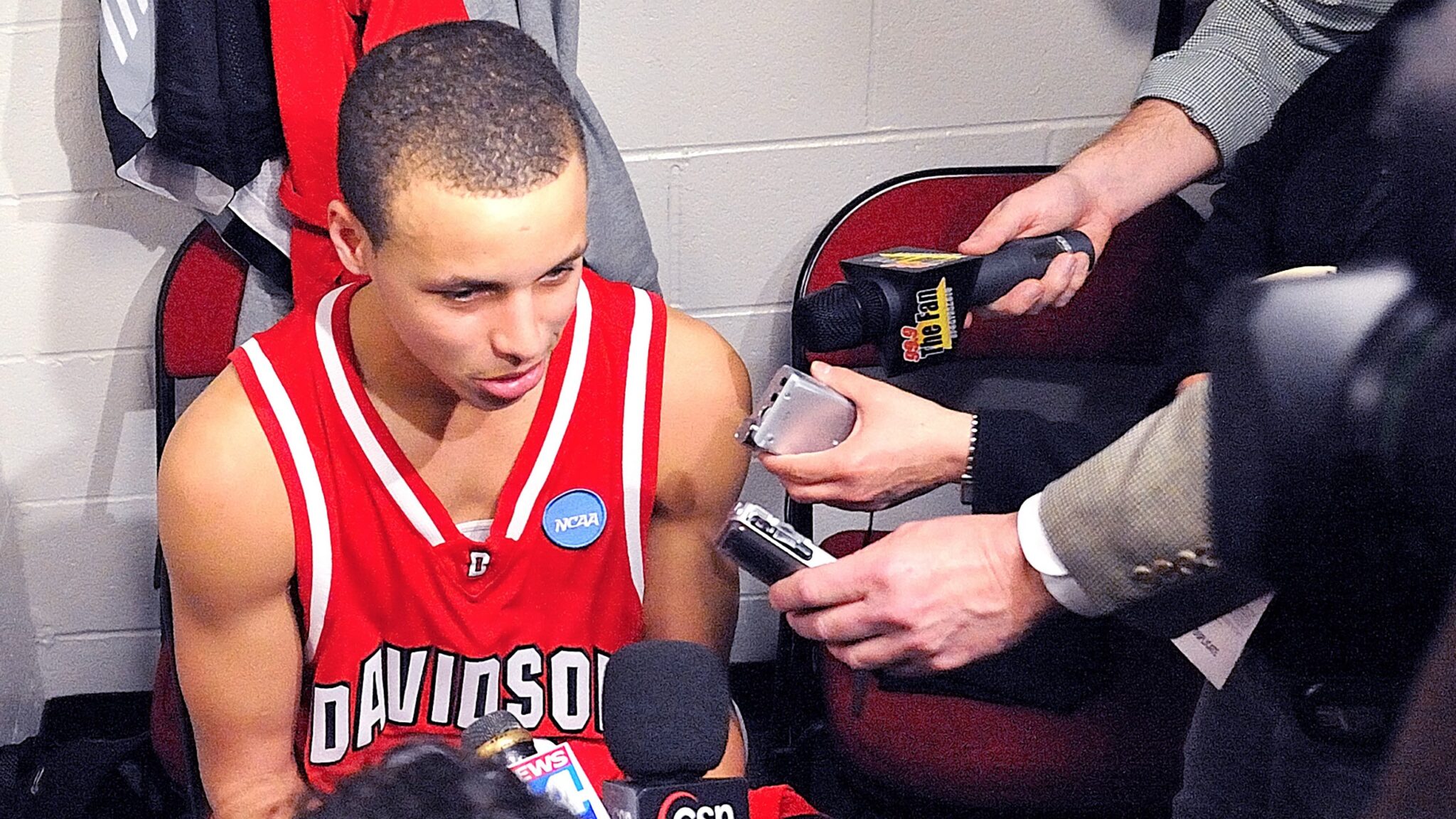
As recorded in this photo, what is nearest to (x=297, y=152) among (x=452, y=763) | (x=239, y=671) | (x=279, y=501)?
(x=279, y=501)

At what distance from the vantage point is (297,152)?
1.52 metres

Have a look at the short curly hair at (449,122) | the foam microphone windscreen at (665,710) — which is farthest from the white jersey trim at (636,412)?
the foam microphone windscreen at (665,710)

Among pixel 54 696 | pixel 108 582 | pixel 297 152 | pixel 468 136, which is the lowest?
pixel 54 696

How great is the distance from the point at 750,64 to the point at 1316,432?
3.88 ft

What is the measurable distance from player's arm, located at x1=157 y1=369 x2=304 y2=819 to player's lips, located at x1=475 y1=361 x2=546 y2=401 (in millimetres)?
238

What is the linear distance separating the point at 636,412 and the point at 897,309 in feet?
0.96

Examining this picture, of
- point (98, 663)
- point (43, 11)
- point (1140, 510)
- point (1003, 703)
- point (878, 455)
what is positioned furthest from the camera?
point (98, 663)

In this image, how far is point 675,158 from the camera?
1.88 m

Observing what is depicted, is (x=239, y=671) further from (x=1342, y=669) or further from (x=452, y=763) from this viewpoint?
(x=1342, y=669)

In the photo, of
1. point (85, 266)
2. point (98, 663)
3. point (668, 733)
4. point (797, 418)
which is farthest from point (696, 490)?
point (98, 663)

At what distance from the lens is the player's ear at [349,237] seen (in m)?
1.14

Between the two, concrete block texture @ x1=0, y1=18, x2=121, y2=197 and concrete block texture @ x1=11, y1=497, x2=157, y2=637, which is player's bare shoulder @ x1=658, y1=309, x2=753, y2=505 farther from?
concrete block texture @ x1=11, y1=497, x2=157, y2=637

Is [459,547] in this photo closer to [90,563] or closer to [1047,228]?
[1047,228]

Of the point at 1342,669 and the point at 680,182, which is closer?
the point at 1342,669
